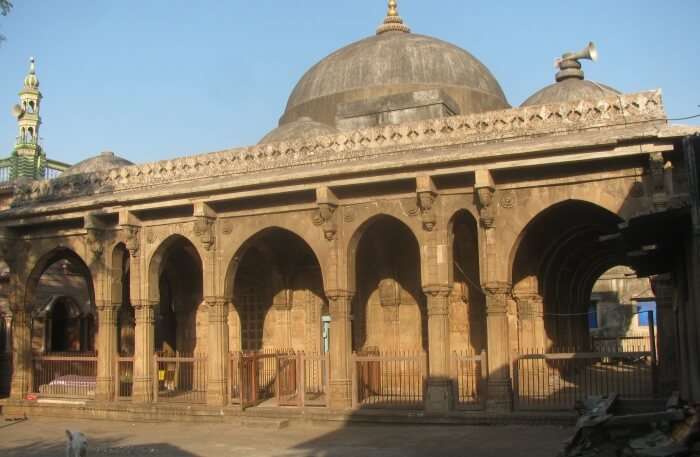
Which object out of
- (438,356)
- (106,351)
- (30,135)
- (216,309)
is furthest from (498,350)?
(30,135)

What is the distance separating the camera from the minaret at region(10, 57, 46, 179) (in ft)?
106

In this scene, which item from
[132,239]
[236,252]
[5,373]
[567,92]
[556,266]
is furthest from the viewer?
[5,373]

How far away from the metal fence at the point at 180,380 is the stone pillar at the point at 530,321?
6.19 metres

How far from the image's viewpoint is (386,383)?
1619 centimetres

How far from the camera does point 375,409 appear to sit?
1387cm

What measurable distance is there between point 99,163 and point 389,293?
9.66 metres

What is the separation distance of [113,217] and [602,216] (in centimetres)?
988

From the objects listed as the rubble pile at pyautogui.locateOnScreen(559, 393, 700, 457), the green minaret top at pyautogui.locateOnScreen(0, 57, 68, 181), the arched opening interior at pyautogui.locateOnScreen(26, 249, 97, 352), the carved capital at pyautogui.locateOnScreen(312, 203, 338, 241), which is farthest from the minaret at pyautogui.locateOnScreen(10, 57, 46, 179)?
the rubble pile at pyautogui.locateOnScreen(559, 393, 700, 457)

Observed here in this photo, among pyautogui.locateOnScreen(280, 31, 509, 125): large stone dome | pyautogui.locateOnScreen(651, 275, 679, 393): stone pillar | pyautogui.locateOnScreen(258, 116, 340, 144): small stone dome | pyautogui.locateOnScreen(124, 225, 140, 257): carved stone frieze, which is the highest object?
pyautogui.locateOnScreen(280, 31, 509, 125): large stone dome

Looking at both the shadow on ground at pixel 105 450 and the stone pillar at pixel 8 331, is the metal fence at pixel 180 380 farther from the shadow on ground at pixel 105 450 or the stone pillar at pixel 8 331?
the stone pillar at pixel 8 331

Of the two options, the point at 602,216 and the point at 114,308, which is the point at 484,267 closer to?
the point at 602,216

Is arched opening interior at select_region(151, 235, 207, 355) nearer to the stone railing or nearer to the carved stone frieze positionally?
the carved stone frieze

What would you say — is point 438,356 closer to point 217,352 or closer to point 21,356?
point 217,352

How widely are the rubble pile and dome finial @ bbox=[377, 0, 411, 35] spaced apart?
54.2 feet
